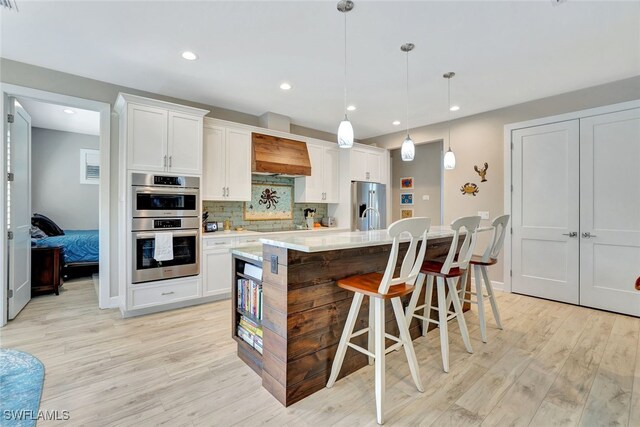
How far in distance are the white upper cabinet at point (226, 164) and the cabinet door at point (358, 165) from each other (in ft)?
6.32

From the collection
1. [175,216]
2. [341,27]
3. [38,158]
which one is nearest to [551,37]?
[341,27]

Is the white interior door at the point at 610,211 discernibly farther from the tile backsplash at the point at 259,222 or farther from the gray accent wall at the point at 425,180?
the tile backsplash at the point at 259,222

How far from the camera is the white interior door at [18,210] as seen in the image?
3.09 metres

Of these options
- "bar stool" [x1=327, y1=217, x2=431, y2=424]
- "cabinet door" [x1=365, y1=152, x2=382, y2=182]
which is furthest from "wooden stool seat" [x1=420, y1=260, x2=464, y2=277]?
"cabinet door" [x1=365, y1=152, x2=382, y2=182]

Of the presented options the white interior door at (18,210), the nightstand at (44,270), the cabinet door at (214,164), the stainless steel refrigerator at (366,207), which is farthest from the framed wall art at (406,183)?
the white interior door at (18,210)

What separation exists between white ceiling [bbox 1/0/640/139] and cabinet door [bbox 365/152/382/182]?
5.80 feet

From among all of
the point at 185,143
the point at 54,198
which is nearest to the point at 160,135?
the point at 185,143

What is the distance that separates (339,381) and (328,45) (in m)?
2.78

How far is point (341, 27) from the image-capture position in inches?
93.4

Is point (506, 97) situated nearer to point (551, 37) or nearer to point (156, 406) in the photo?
point (551, 37)

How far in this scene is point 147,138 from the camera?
326 cm

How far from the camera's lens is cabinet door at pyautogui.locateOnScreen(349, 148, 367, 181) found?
207 inches

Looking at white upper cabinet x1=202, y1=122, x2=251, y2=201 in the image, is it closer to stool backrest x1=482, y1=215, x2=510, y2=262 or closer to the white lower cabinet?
the white lower cabinet

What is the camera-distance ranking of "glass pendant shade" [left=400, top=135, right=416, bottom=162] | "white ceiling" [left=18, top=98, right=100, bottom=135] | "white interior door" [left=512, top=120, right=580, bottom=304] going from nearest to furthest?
"glass pendant shade" [left=400, top=135, right=416, bottom=162] < "white interior door" [left=512, top=120, right=580, bottom=304] < "white ceiling" [left=18, top=98, right=100, bottom=135]
